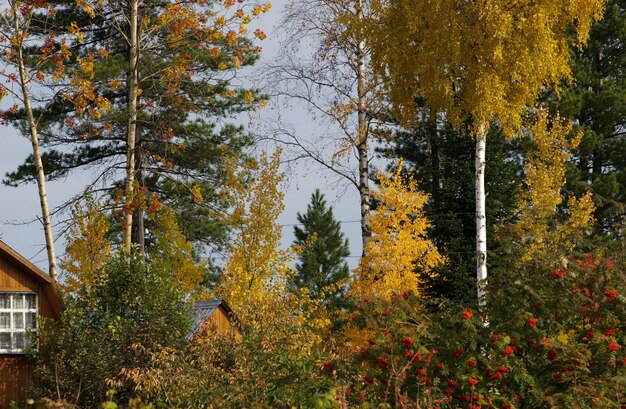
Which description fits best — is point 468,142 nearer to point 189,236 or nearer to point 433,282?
point 433,282

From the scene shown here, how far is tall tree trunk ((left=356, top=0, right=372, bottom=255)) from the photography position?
23938 millimetres

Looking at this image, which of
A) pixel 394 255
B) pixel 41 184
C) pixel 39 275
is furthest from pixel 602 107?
pixel 39 275

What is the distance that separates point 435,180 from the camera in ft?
97.1

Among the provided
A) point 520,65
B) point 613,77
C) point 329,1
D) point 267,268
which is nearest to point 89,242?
point 267,268

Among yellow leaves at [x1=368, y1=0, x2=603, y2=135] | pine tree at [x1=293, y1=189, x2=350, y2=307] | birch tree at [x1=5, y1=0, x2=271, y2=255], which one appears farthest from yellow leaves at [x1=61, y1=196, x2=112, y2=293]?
pine tree at [x1=293, y1=189, x2=350, y2=307]

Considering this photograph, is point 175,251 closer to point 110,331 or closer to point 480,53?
point 110,331

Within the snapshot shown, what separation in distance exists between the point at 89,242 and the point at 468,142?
438 inches

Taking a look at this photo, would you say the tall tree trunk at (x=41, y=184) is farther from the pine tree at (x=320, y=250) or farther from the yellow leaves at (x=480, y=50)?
the pine tree at (x=320, y=250)

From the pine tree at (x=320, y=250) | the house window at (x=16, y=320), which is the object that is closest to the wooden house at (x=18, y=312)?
the house window at (x=16, y=320)

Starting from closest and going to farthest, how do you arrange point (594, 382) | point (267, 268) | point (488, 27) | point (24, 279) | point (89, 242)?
point (594, 382) → point (488, 27) → point (24, 279) → point (267, 268) → point (89, 242)

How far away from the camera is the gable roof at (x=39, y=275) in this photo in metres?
19.5

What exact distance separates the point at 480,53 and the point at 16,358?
38.8ft

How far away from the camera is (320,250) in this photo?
4788 centimetres

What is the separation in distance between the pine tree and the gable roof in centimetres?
2734
